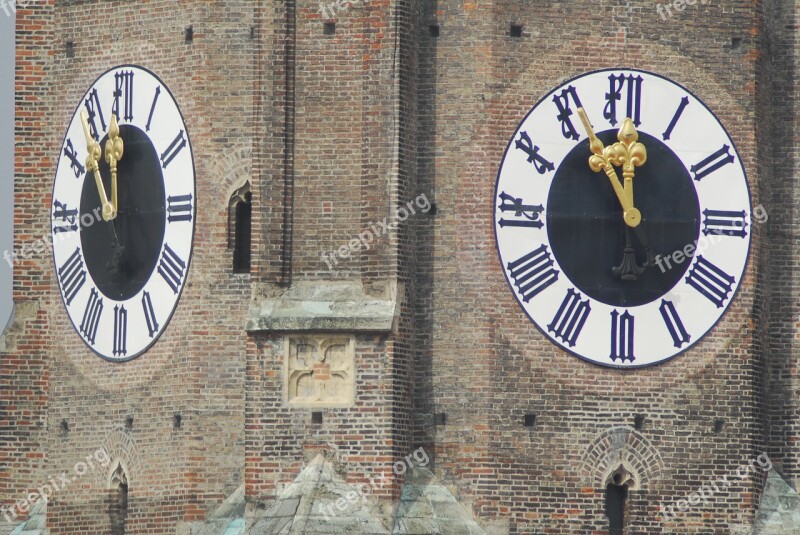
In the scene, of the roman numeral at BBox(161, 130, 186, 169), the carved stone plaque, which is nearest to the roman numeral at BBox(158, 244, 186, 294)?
the roman numeral at BBox(161, 130, 186, 169)

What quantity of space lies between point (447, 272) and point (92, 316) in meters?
4.37

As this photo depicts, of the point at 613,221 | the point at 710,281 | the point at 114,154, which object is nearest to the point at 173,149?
the point at 114,154

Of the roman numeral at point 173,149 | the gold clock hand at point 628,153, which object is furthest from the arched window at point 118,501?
the gold clock hand at point 628,153

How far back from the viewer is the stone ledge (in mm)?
36531

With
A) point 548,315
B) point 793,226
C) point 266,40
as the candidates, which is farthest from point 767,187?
point 266,40

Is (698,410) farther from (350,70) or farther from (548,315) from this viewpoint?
(350,70)

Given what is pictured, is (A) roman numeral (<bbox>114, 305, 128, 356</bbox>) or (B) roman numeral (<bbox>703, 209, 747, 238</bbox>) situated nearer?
(B) roman numeral (<bbox>703, 209, 747, 238</bbox>)

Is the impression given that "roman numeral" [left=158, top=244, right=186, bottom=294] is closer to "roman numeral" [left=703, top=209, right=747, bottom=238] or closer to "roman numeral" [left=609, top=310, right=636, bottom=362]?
"roman numeral" [left=609, top=310, right=636, bottom=362]

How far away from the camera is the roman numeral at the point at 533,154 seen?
37594 mm

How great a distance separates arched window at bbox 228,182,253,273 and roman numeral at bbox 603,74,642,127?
410cm

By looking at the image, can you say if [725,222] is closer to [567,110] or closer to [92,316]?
[567,110]

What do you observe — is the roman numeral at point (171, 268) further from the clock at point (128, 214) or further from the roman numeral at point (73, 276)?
the roman numeral at point (73, 276)

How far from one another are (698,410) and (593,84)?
12.4 feet

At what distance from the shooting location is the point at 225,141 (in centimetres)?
3803
